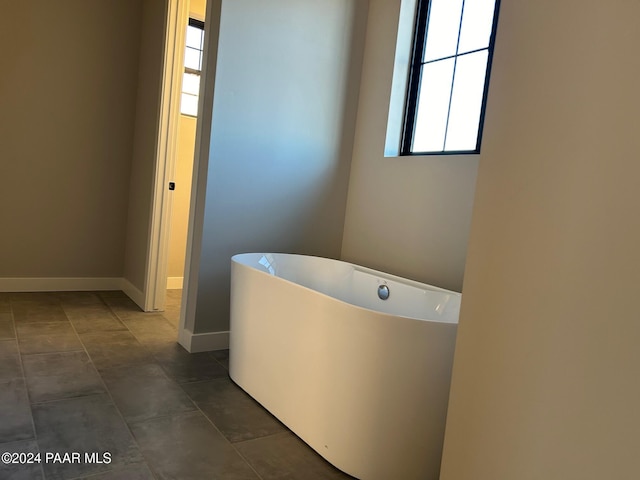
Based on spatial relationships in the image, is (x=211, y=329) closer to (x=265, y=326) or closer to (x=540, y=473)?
(x=265, y=326)

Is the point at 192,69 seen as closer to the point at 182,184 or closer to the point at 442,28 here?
the point at 182,184

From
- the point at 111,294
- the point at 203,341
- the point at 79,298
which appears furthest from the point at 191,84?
the point at 203,341

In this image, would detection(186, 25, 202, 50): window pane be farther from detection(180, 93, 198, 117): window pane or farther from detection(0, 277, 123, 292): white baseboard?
detection(0, 277, 123, 292): white baseboard

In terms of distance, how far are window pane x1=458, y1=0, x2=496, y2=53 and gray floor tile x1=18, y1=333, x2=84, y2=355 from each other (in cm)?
282

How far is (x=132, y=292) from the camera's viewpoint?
12.6 feet

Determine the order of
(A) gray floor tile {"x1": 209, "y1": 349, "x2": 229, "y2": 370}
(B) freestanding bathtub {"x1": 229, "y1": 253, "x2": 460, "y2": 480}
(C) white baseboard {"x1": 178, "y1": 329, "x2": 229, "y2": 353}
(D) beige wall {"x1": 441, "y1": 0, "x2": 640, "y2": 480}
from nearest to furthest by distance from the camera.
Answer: (D) beige wall {"x1": 441, "y1": 0, "x2": 640, "y2": 480}, (B) freestanding bathtub {"x1": 229, "y1": 253, "x2": 460, "y2": 480}, (A) gray floor tile {"x1": 209, "y1": 349, "x2": 229, "y2": 370}, (C) white baseboard {"x1": 178, "y1": 329, "x2": 229, "y2": 353}

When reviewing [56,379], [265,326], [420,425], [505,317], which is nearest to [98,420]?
[56,379]

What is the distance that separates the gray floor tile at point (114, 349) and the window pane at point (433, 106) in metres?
2.08

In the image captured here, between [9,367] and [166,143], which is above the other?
[166,143]

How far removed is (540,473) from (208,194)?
222cm

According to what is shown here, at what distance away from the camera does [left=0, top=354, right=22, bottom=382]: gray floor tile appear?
7.40 ft

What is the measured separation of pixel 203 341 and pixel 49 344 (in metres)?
0.85

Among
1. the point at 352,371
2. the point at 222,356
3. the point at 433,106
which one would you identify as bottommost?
the point at 222,356

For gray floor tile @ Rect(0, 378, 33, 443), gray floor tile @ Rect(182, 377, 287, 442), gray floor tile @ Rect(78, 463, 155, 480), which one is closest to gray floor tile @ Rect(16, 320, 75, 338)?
gray floor tile @ Rect(0, 378, 33, 443)
